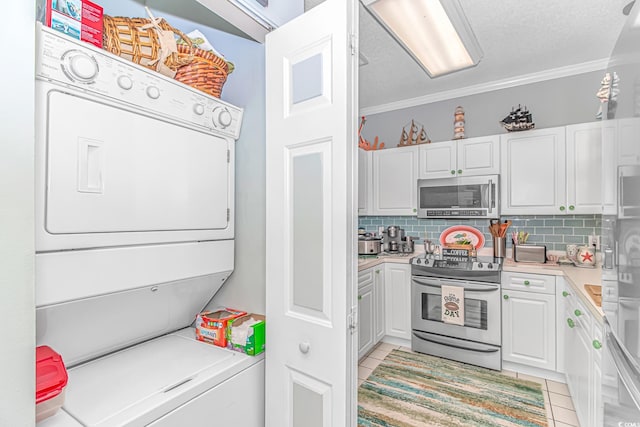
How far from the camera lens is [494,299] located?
8.93 ft

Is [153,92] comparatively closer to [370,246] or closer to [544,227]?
[370,246]

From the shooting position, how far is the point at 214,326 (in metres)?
1.49

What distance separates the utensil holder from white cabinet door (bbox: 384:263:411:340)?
90cm

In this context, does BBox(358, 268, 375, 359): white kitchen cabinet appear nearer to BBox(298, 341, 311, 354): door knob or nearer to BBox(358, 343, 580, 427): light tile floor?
BBox(358, 343, 580, 427): light tile floor

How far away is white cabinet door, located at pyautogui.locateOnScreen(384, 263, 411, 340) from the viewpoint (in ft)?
10.4

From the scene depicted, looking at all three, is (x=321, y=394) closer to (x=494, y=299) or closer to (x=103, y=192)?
(x=103, y=192)

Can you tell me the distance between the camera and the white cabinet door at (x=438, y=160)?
3.28 meters

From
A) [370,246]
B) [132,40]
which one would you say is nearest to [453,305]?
[370,246]

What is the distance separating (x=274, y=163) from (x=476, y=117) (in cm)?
289

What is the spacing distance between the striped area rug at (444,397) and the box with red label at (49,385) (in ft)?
5.64

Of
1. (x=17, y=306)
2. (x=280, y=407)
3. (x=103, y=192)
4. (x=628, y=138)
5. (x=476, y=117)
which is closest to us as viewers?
(x=17, y=306)

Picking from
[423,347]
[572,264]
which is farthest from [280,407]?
[572,264]

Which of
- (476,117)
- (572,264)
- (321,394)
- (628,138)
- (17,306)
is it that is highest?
(476,117)

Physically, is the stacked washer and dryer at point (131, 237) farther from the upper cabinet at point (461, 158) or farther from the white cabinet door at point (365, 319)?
the upper cabinet at point (461, 158)
